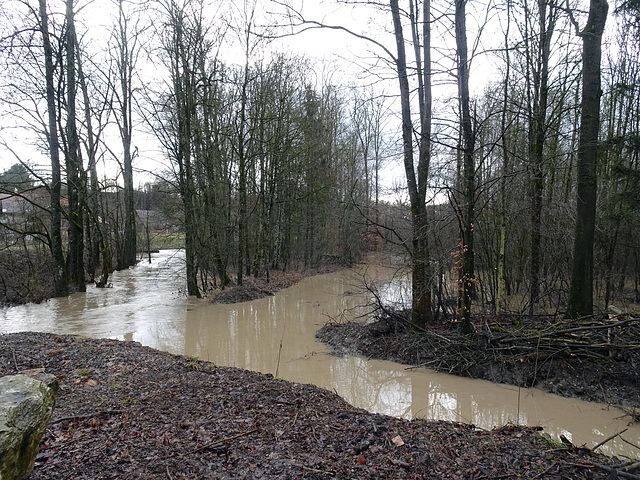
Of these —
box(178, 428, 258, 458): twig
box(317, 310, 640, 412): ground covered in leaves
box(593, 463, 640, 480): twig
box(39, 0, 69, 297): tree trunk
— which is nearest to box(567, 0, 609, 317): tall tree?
box(317, 310, 640, 412): ground covered in leaves

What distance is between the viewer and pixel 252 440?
3.66m

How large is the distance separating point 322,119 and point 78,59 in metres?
13.9

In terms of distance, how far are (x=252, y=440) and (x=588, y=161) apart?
8002 millimetres

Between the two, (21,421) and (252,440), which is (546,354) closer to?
(252,440)

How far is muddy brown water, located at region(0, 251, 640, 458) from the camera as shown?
577 cm

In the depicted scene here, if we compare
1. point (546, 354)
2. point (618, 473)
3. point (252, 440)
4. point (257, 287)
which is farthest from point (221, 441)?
point (257, 287)

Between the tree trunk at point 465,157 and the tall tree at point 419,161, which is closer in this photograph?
the tree trunk at point 465,157

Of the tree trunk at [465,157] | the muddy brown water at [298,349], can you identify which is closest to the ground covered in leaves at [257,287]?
the muddy brown water at [298,349]

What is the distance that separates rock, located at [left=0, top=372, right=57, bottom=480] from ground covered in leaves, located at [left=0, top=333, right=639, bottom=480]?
0.90 feet

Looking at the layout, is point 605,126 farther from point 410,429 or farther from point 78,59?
point 78,59

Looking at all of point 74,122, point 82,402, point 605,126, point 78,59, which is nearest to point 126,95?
point 78,59

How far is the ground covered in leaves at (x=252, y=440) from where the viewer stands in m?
→ 3.10

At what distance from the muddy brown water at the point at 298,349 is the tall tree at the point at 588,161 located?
A: 2.54 m

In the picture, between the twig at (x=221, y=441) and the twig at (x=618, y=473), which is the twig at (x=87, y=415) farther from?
the twig at (x=618, y=473)
